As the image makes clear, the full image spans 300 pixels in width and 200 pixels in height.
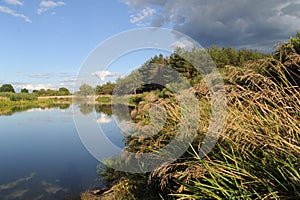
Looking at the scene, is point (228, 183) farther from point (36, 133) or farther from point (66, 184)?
point (36, 133)

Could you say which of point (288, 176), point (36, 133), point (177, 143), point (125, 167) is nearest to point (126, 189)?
point (125, 167)

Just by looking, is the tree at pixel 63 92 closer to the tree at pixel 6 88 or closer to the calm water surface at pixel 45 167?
the tree at pixel 6 88

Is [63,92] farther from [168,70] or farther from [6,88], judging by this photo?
[168,70]

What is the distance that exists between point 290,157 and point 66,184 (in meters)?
6.24

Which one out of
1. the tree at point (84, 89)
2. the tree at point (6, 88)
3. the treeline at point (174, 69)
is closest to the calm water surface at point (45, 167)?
the tree at point (84, 89)

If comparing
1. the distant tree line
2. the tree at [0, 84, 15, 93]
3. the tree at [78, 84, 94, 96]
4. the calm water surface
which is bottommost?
the calm water surface

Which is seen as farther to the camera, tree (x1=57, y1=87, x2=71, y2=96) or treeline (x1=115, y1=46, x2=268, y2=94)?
tree (x1=57, y1=87, x2=71, y2=96)

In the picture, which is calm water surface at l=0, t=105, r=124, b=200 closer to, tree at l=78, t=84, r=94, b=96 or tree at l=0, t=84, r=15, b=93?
tree at l=78, t=84, r=94, b=96

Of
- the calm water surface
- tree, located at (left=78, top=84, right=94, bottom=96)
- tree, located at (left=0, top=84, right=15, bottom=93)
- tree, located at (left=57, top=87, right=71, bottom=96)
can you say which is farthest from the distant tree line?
tree, located at (left=0, top=84, right=15, bottom=93)

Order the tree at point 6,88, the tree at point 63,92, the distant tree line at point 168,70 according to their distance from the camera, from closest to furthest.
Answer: the distant tree line at point 168,70, the tree at point 6,88, the tree at point 63,92

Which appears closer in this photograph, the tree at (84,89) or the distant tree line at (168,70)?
the tree at (84,89)

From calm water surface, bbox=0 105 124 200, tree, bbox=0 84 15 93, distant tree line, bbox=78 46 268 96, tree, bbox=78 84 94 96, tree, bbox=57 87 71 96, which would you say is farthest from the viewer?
tree, bbox=57 87 71 96

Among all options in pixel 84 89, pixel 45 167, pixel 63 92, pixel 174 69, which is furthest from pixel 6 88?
pixel 45 167

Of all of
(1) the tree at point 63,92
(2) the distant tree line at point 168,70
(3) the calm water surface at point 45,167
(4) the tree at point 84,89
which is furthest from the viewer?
(1) the tree at point 63,92
